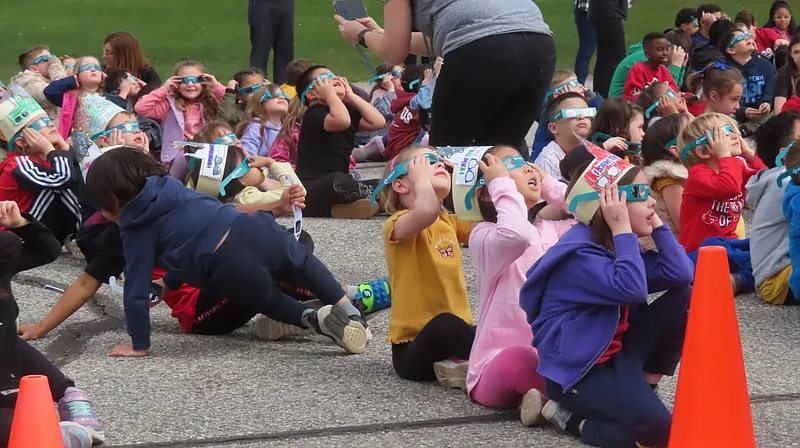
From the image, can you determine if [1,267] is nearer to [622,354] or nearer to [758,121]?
[622,354]

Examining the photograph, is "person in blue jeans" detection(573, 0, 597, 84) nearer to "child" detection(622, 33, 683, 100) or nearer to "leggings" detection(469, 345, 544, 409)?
"child" detection(622, 33, 683, 100)

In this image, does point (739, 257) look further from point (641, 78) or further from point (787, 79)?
point (787, 79)

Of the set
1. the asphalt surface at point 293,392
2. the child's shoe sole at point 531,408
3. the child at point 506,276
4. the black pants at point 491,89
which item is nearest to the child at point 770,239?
the asphalt surface at point 293,392

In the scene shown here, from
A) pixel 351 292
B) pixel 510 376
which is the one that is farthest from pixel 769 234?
pixel 510 376

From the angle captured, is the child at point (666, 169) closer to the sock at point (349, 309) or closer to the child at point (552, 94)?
the child at point (552, 94)

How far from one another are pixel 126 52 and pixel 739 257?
6.29 metres

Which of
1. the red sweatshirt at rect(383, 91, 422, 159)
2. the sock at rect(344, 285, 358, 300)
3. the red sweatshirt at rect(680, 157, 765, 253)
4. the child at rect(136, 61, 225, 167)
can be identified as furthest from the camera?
the red sweatshirt at rect(383, 91, 422, 159)

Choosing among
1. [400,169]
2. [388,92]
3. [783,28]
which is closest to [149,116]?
[388,92]

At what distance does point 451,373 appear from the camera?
468 centimetres

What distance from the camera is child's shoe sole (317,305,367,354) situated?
530 cm

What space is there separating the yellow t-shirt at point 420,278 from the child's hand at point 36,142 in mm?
2655

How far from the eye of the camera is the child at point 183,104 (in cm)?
911

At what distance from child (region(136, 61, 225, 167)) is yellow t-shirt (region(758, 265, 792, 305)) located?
454 centimetres

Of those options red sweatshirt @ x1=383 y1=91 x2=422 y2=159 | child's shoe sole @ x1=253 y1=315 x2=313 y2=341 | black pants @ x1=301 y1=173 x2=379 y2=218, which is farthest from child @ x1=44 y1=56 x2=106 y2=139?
child's shoe sole @ x1=253 y1=315 x2=313 y2=341
